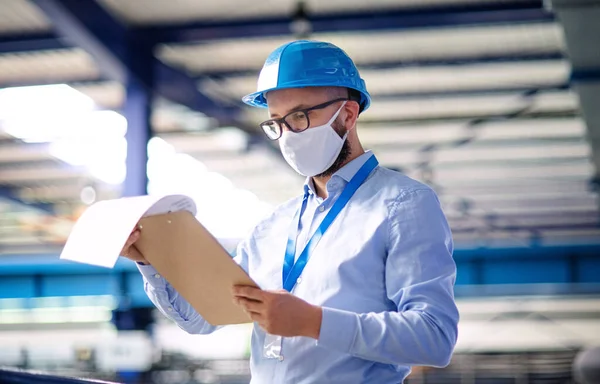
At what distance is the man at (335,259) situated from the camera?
1752 mm

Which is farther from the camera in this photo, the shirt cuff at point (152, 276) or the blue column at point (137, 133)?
the blue column at point (137, 133)

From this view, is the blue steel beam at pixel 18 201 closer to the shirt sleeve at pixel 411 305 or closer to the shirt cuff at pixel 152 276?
the shirt cuff at pixel 152 276

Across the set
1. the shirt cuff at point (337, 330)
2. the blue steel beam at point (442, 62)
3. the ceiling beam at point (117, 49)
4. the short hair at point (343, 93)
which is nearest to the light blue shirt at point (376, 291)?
the shirt cuff at point (337, 330)

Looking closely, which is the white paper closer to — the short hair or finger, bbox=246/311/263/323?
finger, bbox=246/311/263/323

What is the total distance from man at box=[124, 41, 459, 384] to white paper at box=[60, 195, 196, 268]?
13 cm

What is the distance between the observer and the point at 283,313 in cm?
171

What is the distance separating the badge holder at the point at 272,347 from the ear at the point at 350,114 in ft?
2.01

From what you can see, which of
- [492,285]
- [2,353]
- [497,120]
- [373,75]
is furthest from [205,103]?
[2,353]

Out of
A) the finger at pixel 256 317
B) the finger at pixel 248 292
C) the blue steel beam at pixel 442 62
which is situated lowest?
the finger at pixel 256 317

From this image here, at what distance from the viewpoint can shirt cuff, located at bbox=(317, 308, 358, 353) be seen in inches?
68.1

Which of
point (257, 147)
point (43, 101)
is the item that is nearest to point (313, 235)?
point (43, 101)

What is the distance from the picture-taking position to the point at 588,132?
10586 mm

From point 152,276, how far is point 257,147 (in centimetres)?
1157

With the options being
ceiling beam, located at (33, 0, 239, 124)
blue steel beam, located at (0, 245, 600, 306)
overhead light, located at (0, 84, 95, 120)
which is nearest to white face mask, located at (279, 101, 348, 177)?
ceiling beam, located at (33, 0, 239, 124)
